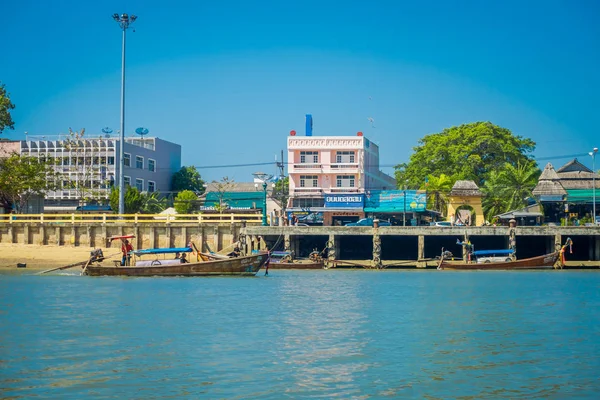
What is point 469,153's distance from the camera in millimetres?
95750

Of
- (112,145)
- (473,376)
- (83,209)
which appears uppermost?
(112,145)

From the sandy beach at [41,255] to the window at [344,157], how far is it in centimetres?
2895

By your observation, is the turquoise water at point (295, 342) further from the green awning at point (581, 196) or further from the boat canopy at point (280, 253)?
the green awning at point (581, 196)

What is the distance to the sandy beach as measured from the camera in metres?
59.4

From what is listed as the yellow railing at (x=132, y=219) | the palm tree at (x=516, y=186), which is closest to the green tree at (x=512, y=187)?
the palm tree at (x=516, y=186)

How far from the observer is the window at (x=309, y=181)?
8362 centimetres

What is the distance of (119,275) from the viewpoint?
1971 inches

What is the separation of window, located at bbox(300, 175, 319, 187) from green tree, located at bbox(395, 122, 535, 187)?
57.9 feet

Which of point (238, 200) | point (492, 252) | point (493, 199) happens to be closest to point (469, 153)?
point (493, 199)

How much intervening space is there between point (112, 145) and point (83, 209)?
10254mm

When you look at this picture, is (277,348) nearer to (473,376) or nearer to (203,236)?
(473,376)

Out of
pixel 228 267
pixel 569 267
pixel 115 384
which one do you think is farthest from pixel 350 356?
pixel 569 267

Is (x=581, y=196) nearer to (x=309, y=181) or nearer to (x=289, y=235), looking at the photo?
(x=309, y=181)

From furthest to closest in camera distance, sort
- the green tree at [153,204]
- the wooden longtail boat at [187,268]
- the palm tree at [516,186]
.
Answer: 1. the green tree at [153,204]
2. the palm tree at [516,186]
3. the wooden longtail boat at [187,268]
